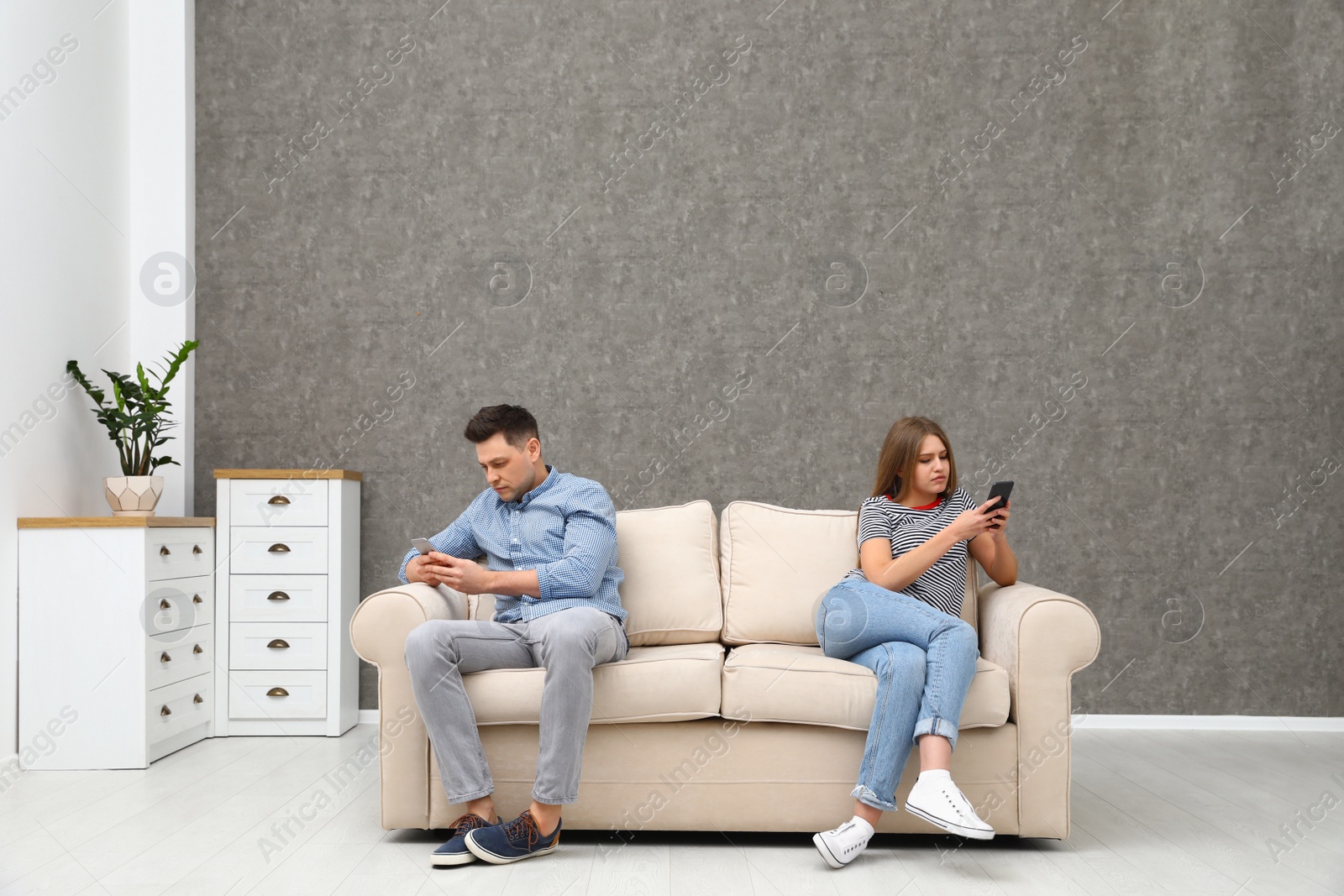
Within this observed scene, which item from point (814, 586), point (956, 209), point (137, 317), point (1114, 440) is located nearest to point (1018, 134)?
point (956, 209)

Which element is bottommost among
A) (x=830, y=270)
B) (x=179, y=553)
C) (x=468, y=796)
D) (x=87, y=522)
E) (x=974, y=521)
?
(x=468, y=796)

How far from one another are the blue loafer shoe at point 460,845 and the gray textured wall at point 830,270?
5.26ft

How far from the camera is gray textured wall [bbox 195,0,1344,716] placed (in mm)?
3617

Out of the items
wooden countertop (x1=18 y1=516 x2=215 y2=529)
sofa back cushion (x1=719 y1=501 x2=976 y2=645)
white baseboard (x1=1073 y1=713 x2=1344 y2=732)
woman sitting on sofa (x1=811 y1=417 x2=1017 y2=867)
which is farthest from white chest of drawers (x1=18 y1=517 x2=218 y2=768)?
white baseboard (x1=1073 y1=713 x2=1344 y2=732)

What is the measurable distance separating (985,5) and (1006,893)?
3103mm

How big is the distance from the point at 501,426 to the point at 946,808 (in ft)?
4.39

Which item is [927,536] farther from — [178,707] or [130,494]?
[130,494]

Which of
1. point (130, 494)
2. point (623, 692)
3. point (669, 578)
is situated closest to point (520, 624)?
point (623, 692)

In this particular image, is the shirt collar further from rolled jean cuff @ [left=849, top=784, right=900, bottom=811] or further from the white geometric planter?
the white geometric planter

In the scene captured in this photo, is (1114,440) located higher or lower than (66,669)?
higher

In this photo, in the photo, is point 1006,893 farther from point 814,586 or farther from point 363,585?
point 363,585

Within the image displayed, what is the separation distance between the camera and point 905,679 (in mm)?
2215

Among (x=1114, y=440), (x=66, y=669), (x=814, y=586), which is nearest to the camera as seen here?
(x=814, y=586)

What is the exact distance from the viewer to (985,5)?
370 cm
